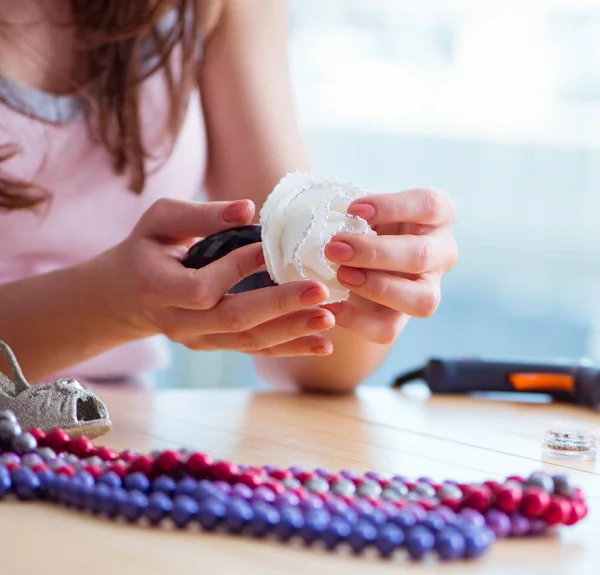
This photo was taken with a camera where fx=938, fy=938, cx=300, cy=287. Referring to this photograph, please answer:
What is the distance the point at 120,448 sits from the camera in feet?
2.20

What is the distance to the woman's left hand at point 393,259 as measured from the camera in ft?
2.31

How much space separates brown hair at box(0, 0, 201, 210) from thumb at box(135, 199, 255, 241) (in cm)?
38

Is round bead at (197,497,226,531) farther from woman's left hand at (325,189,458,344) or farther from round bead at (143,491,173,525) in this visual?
woman's left hand at (325,189,458,344)

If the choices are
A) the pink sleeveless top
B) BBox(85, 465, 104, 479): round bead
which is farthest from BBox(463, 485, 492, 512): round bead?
the pink sleeveless top

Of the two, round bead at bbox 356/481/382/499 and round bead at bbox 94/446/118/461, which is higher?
round bead at bbox 94/446/118/461

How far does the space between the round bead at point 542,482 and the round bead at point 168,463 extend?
0.65ft

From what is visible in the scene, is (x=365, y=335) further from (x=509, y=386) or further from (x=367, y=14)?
(x=367, y=14)

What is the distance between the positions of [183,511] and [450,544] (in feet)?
0.43

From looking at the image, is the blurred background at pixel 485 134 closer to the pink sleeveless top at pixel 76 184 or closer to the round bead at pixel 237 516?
the pink sleeveless top at pixel 76 184

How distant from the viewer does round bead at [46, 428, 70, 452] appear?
593mm

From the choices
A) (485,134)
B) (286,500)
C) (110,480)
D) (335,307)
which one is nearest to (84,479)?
(110,480)

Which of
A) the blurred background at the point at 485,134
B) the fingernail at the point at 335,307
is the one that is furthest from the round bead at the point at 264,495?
the blurred background at the point at 485,134

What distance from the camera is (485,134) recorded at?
2242 mm

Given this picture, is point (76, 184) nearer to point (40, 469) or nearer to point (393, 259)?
point (393, 259)
